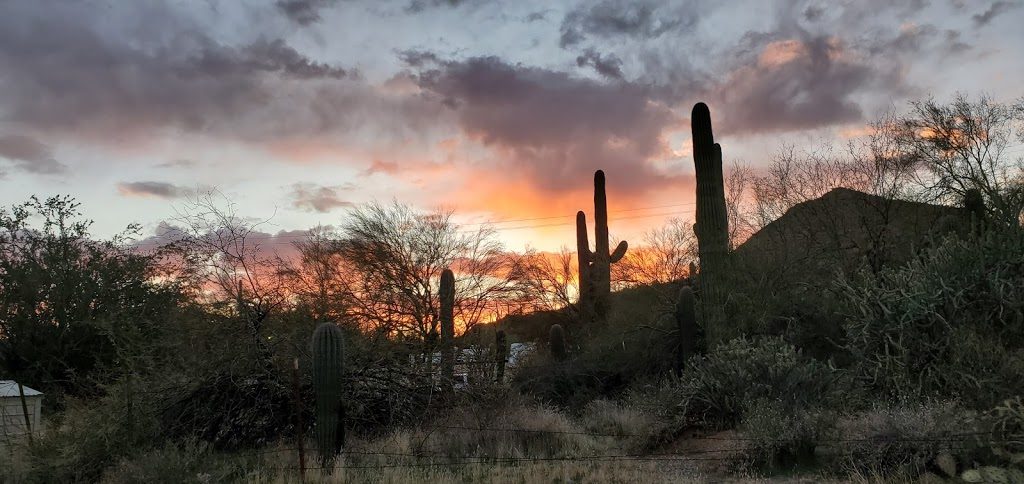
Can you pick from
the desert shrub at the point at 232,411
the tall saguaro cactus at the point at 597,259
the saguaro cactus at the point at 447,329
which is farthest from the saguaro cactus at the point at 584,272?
the desert shrub at the point at 232,411

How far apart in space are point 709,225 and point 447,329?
6797 millimetres

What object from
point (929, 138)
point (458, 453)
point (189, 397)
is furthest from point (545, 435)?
point (929, 138)

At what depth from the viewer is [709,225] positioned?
1583cm

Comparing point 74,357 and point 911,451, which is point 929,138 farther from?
point 74,357

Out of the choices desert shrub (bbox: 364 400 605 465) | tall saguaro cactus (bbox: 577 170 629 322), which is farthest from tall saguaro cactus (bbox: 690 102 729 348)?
tall saguaro cactus (bbox: 577 170 629 322)

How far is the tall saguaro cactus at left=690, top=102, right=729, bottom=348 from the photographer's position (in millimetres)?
15758

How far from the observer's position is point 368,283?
22047 millimetres

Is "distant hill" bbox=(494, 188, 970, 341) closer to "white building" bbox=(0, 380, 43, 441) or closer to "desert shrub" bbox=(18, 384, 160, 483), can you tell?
"white building" bbox=(0, 380, 43, 441)

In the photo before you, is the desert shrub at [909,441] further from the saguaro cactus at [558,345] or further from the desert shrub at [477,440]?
the saguaro cactus at [558,345]

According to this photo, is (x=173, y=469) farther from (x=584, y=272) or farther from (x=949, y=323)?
(x=584, y=272)

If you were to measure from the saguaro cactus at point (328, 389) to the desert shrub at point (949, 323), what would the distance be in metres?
8.61

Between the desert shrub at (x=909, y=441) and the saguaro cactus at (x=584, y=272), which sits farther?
the saguaro cactus at (x=584, y=272)

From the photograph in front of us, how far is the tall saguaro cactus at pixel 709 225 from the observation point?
15.8 metres

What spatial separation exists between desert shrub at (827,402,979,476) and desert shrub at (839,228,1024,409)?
1.41 m
